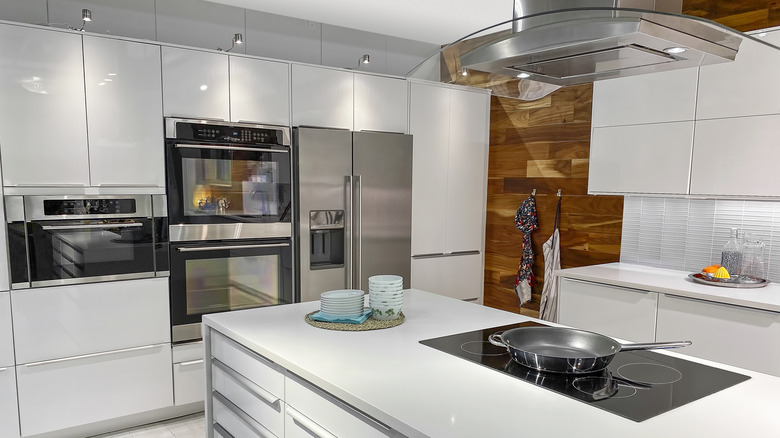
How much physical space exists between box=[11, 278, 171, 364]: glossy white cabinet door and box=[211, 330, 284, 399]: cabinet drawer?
47.2 inches

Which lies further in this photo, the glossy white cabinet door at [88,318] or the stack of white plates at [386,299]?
the glossy white cabinet door at [88,318]

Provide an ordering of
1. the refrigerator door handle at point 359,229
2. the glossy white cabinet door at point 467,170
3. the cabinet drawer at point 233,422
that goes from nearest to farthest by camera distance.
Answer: the cabinet drawer at point 233,422 → the refrigerator door handle at point 359,229 → the glossy white cabinet door at point 467,170

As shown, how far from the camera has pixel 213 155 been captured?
129 inches

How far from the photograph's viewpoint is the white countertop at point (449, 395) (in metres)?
1.18

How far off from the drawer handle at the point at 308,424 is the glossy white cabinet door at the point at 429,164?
2.67 m

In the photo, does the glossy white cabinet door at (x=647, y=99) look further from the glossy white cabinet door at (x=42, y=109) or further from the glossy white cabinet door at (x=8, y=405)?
the glossy white cabinet door at (x=8, y=405)

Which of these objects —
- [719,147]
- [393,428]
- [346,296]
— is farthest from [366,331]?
[719,147]

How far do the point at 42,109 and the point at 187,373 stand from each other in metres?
1.70

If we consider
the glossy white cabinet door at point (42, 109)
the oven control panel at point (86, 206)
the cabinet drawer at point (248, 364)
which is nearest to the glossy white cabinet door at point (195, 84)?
the glossy white cabinet door at point (42, 109)

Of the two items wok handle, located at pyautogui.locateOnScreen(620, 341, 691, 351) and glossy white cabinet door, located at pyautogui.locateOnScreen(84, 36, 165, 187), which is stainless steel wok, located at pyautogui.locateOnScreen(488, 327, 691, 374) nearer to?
wok handle, located at pyautogui.locateOnScreen(620, 341, 691, 351)

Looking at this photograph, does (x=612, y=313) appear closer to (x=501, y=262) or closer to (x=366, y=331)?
(x=501, y=262)

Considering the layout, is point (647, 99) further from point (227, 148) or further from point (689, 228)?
point (227, 148)

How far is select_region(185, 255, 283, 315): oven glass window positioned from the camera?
3318 mm

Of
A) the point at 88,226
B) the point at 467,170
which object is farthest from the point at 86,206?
the point at 467,170
